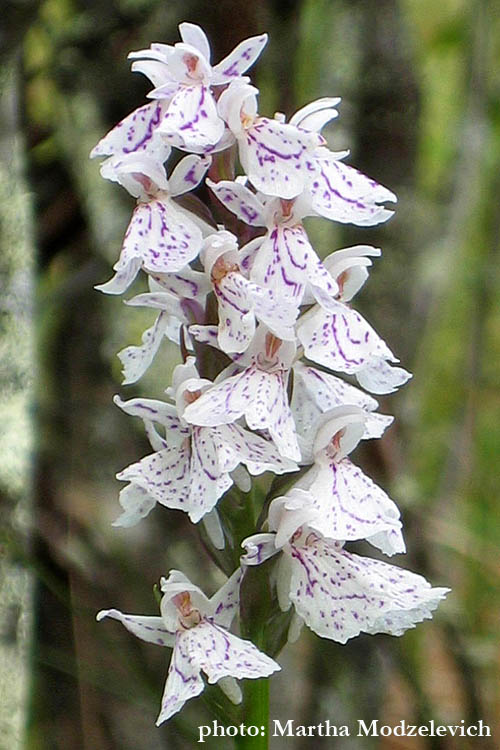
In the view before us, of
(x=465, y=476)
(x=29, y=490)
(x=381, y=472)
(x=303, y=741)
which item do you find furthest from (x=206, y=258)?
(x=465, y=476)

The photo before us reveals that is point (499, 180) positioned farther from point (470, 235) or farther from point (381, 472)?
point (381, 472)

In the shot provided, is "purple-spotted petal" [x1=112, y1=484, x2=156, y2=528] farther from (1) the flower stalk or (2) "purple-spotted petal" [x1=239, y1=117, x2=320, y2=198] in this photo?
(2) "purple-spotted petal" [x1=239, y1=117, x2=320, y2=198]

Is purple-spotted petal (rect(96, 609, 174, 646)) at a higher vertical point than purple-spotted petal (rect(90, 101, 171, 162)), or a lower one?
lower

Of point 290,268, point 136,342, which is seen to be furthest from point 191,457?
point 136,342

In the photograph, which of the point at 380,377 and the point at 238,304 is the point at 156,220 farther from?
the point at 380,377

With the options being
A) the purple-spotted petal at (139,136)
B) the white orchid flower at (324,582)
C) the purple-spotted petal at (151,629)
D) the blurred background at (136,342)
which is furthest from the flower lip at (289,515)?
the blurred background at (136,342)

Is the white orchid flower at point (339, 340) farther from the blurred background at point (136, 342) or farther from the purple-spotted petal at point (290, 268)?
the blurred background at point (136, 342)

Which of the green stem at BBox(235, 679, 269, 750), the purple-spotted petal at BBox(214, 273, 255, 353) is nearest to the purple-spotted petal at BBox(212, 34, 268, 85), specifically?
the purple-spotted petal at BBox(214, 273, 255, 353)
